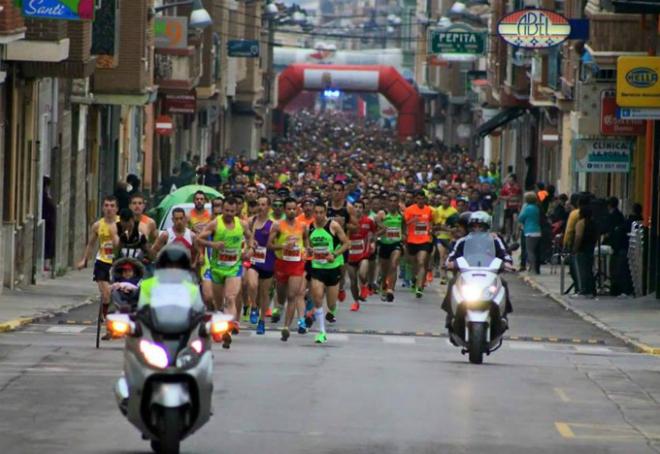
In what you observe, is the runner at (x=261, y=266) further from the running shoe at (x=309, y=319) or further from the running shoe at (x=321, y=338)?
the running shoe at (x=321, y=338)

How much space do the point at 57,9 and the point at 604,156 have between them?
11788 mm

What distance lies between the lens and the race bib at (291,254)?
2539 cm

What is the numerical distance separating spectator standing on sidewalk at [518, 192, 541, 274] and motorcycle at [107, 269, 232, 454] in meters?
29.1

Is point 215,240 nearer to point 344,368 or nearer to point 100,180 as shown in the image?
point 344,368

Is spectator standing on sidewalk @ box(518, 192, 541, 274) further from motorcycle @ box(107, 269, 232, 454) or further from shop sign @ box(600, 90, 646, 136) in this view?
motorcycle @ box(107, 269, 232, 454)

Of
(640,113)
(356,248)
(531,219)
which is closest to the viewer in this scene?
(356,248)

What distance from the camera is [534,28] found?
4234cm

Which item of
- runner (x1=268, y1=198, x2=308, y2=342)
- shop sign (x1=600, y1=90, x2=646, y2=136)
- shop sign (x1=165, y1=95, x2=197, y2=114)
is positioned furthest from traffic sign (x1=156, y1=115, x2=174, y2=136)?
runner (x1=268, y1=198, x2=308, y2=342)

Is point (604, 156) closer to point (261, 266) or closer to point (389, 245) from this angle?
point (389, 245)

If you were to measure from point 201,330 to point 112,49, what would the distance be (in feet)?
93.4

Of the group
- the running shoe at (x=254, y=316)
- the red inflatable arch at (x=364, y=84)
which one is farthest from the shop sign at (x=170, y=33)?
the red inflatable arch at (x=364, y=84)

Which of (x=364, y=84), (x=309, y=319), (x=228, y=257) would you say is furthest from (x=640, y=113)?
(x=364, y=84)

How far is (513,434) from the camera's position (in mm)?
15883

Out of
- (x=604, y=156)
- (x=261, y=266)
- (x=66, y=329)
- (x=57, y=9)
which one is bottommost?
(x=66, y=329)
